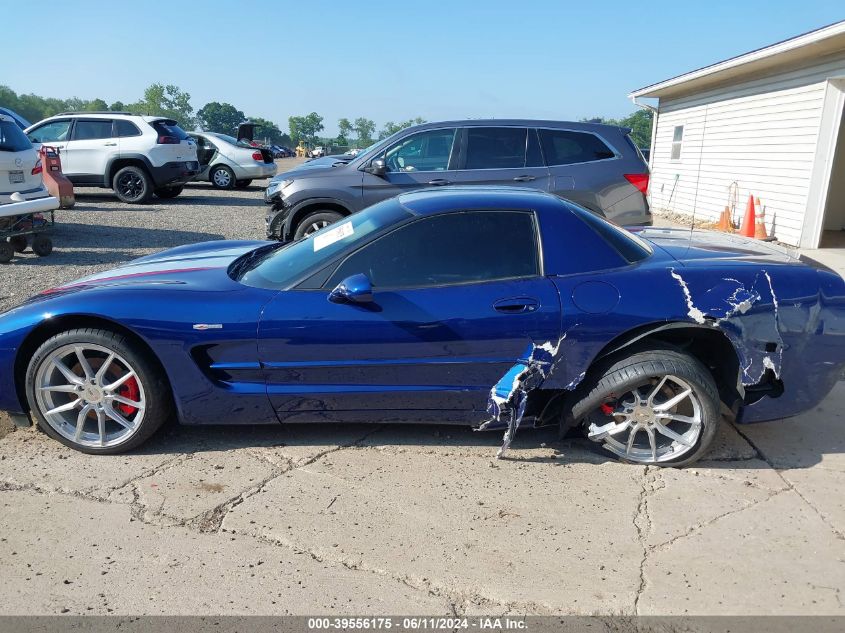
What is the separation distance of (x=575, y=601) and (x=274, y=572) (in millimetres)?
1208

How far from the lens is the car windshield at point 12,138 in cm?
823

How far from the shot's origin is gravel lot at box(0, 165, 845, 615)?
8.33 ft

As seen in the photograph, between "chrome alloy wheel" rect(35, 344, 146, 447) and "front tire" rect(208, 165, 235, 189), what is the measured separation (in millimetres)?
15722

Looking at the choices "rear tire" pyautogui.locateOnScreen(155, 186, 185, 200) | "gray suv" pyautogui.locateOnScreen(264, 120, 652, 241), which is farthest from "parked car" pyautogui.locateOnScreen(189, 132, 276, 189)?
"gray suv" pyautogui.locateOnScreen(264, 120, 652, 241)

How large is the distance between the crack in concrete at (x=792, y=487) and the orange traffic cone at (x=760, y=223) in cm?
841

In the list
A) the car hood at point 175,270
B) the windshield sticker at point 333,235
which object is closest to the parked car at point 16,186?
the car hood at point 175,270

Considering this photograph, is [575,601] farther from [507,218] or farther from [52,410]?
[52,410]

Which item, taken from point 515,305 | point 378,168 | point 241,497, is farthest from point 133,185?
point 515,305

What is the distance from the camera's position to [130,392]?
3566mm

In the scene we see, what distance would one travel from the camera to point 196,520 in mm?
3014

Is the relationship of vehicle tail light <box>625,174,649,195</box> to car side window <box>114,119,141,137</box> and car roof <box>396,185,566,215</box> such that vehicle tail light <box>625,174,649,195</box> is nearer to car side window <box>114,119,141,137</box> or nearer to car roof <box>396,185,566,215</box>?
car roof <box>396,185,566,215</box>

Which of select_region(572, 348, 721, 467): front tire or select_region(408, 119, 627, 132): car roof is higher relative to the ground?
select_region(408, 119, 627, 132): car roof

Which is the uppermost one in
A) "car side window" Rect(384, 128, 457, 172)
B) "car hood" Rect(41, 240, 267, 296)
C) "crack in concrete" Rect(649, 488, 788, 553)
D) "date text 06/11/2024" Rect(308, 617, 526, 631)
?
"car side window" Rect(384, 128, 457, 172)

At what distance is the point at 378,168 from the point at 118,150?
8.40m
